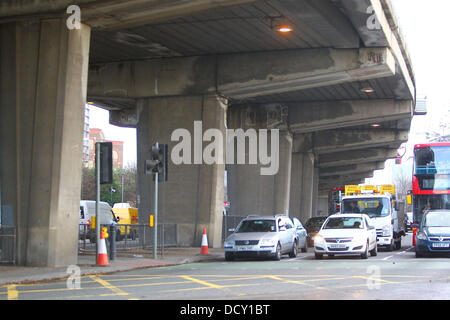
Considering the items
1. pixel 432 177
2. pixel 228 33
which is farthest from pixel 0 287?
pixel 432 177

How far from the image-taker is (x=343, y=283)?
14.4m

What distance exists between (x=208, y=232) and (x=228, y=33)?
28.3ft

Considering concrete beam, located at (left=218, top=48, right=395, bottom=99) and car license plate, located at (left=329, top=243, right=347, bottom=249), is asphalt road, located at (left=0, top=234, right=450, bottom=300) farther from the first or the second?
concrete beam, located at (left=218, top=48, right=395, bottom=99)

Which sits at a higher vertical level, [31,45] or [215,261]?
[31,45]

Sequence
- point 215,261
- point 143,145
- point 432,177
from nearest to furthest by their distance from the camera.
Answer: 1. point 215,261
2. point 432,177
3. point 143,145

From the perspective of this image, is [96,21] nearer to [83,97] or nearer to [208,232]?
[83,97]

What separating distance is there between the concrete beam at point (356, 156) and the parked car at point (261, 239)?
40535 millimetres

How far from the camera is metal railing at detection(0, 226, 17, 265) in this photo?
19203 mm

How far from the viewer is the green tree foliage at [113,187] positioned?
85750mm

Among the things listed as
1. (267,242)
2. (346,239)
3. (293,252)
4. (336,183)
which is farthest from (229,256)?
(336,183)

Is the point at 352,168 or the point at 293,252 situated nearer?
the point at 293,252

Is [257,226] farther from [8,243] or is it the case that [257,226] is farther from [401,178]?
[401,178]

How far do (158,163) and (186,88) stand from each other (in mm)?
7677

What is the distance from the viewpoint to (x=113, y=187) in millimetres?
90875
